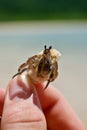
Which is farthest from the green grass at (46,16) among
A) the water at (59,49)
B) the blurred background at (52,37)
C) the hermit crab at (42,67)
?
the hermit crab at (42,67)

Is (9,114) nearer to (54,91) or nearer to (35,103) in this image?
(35,103)

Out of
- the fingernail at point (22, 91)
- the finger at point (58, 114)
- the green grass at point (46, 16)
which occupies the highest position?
the green grass at point (46, 16)

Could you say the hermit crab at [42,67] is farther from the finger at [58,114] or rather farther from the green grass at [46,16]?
the green grass at [46,16]

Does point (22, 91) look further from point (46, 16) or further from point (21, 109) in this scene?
point (46, 16)

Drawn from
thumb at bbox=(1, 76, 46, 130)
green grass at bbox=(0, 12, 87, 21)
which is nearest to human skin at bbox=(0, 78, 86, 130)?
thumb at bbox=(1, 76, 46, 130)

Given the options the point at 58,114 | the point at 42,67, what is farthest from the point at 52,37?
the point at 42,67

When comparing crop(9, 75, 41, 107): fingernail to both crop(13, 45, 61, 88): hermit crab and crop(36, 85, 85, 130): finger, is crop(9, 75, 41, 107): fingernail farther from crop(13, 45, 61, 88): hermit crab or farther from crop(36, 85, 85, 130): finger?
crop(36, 85, 85, 130): finger

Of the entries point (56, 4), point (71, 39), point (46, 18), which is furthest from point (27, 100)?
point (56, 4)
